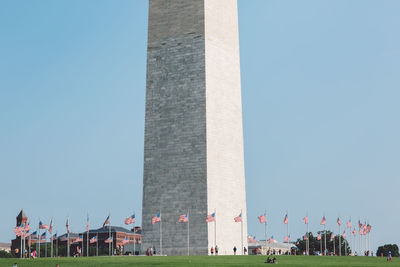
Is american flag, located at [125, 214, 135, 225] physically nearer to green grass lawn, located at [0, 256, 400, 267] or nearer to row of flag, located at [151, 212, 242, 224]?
row of flag, located at [151, 212, 242, 224]

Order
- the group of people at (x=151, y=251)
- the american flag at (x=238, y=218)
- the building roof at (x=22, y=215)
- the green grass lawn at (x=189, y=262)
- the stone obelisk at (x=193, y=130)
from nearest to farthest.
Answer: the green grass lawn at (x=189, y=262) → the american flag at (x=238, y=218) → the stone obelisk at (x=193, y=130) → the group of people at (x=151, y=251) → the building roof at (x=22, y=215)

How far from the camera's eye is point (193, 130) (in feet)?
185

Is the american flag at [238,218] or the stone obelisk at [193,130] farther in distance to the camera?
the stone obelisk at [193,130]

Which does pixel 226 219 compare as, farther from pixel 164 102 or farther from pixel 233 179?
pixel 164 102

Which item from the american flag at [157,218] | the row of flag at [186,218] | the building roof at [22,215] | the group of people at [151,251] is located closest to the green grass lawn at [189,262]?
the row of flag at [186,218]

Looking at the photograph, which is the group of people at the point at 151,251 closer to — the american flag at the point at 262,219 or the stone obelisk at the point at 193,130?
the stone obelisk at the point at 193,130

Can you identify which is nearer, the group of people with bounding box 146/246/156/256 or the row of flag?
the row of flag

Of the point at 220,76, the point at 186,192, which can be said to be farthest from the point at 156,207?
the point at 220,76

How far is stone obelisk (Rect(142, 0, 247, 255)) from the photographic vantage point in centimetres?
5534

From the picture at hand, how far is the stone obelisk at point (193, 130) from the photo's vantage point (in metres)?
55.3

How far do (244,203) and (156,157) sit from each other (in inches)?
359

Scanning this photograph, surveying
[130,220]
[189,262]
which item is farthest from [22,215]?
[189,262]

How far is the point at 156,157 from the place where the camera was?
189 feet

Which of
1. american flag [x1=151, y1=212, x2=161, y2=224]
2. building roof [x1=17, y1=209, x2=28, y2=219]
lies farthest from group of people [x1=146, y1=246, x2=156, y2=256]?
building roof [x1=17, y1=209, x2=28, y2=219]
